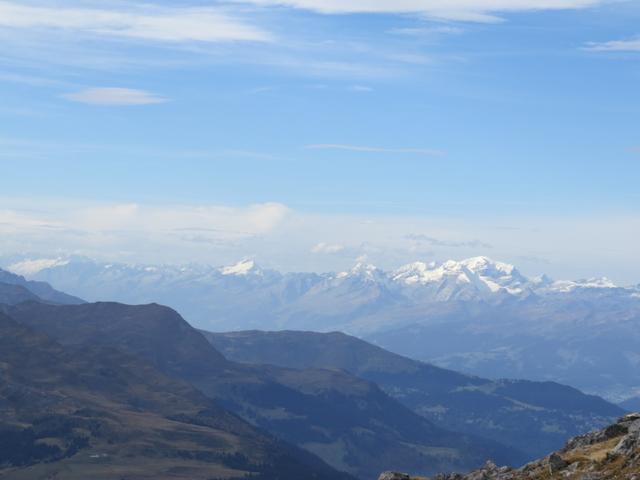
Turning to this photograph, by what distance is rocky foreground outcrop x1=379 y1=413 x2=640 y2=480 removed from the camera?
100625 mm

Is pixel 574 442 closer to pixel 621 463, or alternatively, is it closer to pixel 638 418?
pixel 638 418

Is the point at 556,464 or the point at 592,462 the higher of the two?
the point at 592,462

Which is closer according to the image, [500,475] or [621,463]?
[621,463]

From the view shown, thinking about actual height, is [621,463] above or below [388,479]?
above

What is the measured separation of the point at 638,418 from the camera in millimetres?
130750

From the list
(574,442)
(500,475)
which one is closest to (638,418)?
(574,442)

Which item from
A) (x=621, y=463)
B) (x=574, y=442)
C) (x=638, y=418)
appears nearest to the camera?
(x=621, y=463)

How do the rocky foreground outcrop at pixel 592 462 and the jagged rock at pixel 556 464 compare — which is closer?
the rocky foreground outcrop at pixel 592 462

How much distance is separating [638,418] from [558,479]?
30822 mm

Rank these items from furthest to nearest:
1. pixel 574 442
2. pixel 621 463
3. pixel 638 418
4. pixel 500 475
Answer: pixel 574 442 → pixel 638 418 → pixel 500 475 → pixel 621 463

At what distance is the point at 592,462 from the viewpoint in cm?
10812

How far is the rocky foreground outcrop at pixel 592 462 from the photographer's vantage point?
330 feet

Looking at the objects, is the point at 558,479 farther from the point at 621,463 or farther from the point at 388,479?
the point at 388,479

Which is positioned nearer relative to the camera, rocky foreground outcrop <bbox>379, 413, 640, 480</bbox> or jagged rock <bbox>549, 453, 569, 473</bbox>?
rocky foreground outcrop <bbox>379, 413, 640, 480</bbox>
